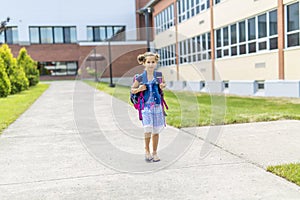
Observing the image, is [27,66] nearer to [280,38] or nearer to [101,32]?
[280,38]

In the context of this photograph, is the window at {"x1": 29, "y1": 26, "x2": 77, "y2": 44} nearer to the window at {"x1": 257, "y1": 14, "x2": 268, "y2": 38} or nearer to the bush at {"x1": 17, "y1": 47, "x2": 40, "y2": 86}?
the bush at {"x1": 17, "y1": 47, "x2": 40, "y2": 86}


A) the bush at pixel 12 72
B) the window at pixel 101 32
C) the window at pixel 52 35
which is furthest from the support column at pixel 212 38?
the window at pixel 52 35

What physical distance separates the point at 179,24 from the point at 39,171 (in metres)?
24.9

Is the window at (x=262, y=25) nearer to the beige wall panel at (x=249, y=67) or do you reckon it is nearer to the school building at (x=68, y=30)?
the beige wall panel at (x=249, y=67)

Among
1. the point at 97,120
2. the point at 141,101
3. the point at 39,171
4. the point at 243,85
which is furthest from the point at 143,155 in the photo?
the point at 243,85

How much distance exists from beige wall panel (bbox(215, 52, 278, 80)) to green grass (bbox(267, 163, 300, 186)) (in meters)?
12.3

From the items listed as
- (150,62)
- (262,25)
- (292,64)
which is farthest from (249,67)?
(150,62)

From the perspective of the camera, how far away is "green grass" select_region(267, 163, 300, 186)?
3987 millimetres

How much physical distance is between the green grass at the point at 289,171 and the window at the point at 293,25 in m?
11.4

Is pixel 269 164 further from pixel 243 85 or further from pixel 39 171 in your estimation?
pixel 243 85

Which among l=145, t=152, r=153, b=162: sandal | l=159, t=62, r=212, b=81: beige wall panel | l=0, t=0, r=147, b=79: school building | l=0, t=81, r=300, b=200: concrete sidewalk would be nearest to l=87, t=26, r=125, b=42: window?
l=0, t=0, r=147, b=79: school building

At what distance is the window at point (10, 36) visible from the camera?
151 ft

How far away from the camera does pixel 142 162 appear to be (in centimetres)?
507

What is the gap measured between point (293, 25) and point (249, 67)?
3.75m
